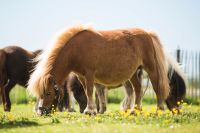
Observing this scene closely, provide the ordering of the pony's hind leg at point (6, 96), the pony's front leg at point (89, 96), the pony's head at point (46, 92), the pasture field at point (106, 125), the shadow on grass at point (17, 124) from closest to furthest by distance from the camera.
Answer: the pasture field at point (106, 125) → the shadow on grass at point (17, 124) → the pony's head at point (46, 92) → the pony's front leg at point (89, 96) → the pony's hind leg at point (6, 96)

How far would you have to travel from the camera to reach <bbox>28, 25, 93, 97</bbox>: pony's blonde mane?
409 inches

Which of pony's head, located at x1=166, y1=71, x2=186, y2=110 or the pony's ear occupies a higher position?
the pony's ear

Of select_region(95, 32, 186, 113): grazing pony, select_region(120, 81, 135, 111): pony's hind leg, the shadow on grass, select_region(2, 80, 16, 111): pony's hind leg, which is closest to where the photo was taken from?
the shadow on grass

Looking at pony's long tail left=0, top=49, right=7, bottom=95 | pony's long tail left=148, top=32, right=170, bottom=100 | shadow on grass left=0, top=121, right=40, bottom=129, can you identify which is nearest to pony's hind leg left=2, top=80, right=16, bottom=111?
pony's long tail left=0, top=49, right=7, bottom=95

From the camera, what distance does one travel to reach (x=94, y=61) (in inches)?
445

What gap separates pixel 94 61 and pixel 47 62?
1.23 meters

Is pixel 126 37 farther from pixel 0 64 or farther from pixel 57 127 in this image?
pixel 0 64

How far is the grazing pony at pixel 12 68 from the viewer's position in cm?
1588

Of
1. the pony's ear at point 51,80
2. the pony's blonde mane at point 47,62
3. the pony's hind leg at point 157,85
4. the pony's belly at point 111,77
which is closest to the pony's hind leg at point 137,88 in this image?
the pony's hind leg at point 157,85

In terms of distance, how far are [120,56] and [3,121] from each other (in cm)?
394

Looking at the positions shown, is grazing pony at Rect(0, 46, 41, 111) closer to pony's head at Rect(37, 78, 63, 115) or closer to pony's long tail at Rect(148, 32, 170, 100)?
pony's head at Rect(37, 78, 63, 115)

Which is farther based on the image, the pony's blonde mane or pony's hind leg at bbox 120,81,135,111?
pony's hind leg at bbox 120,81,135,111

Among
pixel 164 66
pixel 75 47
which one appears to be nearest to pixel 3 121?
pixel 75 47

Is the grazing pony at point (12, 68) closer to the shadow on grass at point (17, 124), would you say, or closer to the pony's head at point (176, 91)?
the pony's head at point (176, 91)
